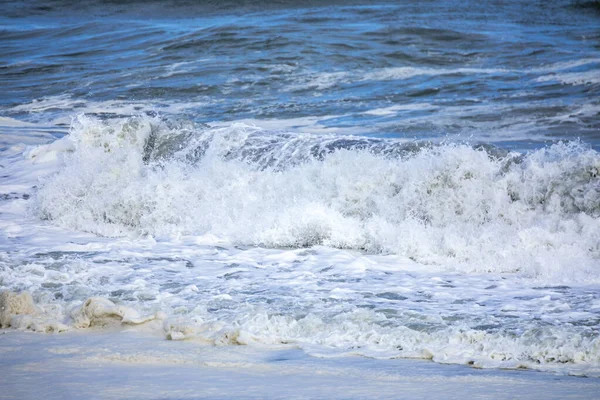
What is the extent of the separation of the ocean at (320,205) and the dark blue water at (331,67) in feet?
0.26

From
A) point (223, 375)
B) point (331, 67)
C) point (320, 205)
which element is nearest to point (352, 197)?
point (320, 205)

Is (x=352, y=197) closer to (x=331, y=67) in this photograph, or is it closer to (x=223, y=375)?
(x=223, y=375)

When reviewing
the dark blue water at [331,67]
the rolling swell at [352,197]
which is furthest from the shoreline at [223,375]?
the dark blue water at [331,67]

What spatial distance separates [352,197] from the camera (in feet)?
24.1

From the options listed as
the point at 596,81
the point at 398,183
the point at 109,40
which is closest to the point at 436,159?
the point at 398,183

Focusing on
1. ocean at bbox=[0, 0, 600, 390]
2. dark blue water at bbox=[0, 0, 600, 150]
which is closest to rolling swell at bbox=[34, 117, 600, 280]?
ocean at bbox=[0, 0, 600, 390]

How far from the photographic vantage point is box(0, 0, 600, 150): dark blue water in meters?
11.9

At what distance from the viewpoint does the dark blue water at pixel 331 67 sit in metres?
11.9

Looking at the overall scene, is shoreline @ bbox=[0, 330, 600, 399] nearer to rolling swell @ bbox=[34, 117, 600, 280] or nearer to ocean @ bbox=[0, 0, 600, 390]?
ocean @ bbox=[0, 0, 600, 390]

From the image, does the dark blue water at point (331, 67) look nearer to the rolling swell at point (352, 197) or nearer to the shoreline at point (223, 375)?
the rolling swell at point (352, 197)

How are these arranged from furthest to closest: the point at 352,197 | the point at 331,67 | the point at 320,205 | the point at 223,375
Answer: the point at 331,67 < the point at 352,197 < the point at 320,205 < the point at 223,375

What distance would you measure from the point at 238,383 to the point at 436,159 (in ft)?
14.8

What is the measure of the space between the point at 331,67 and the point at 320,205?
884 centimetres

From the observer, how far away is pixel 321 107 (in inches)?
498
